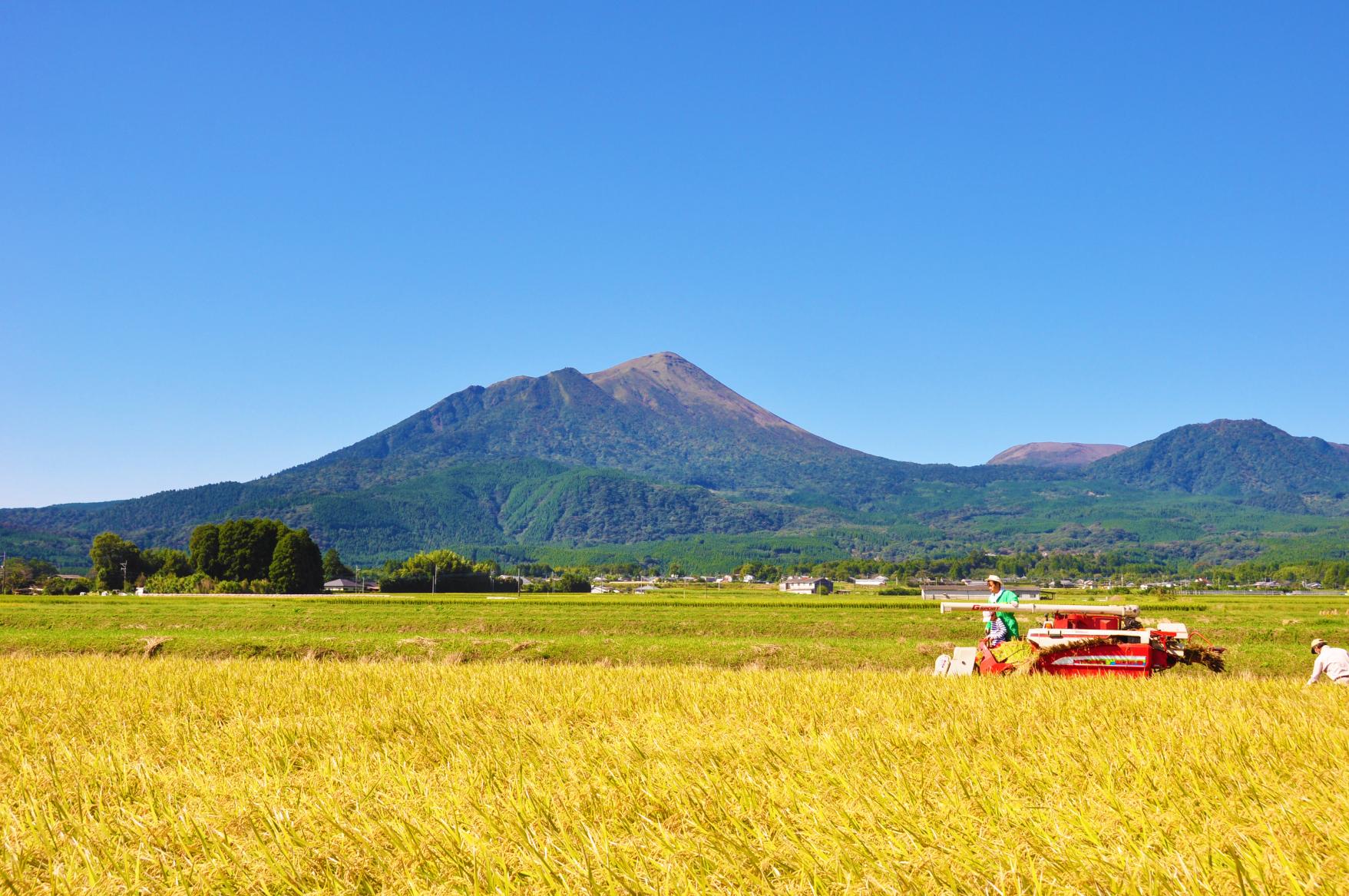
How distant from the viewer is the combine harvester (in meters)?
13.9

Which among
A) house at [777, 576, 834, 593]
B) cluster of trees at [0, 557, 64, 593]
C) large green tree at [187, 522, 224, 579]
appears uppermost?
large green tree at [187, 522, 224, 579]

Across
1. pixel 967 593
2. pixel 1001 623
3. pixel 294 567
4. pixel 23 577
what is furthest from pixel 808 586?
pixel 1001 623

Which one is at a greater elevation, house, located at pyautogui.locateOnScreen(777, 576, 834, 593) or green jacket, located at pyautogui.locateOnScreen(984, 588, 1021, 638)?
green jacket, located at pyautogui.locateOnScreen(984, 588, 1021, 638)

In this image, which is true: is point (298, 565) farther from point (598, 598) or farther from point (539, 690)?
point (539, 690)

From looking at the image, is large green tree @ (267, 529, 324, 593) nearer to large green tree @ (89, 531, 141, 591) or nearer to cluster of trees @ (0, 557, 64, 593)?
large green tree @ (89, 531, 141, 591)

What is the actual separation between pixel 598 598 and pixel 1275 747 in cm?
7862

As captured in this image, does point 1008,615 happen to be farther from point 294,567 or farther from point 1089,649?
point 294,567

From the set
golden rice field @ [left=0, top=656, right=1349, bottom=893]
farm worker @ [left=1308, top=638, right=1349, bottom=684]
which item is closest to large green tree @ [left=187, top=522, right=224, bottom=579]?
golden rice field @ [left=0, top=656, right=1349, bottom=893]

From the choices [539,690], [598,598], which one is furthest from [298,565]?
[539,690]

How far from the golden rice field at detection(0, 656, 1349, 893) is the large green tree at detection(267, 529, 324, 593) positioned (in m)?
103

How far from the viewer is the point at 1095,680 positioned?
12367 millimetres

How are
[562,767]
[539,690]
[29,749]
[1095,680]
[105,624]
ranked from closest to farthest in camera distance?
[562,767]
[29,749]
[539,690]
[1095,680]
[105,624]

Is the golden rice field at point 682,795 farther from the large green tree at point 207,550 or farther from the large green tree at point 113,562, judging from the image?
the large green tree at point 113,562

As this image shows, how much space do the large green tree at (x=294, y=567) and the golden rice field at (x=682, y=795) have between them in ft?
339
